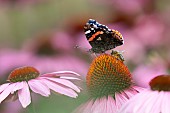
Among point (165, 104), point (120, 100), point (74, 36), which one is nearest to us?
point (165, 104)

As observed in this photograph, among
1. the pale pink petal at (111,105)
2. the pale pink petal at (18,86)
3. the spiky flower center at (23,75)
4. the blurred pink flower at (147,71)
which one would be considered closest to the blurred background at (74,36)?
the blurred pink flower at (147,71)

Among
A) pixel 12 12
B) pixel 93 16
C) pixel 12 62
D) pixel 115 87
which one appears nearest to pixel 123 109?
pixel 115 87

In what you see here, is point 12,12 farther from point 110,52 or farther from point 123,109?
point 123,109

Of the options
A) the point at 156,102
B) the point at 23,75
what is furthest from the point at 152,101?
the point at 23,75

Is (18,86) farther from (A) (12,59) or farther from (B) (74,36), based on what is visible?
(B) (74,36)

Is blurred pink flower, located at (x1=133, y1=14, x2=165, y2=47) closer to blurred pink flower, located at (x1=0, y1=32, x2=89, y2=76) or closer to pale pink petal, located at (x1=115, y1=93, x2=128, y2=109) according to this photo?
blurred pink flower, located at (x1=0, y1=32, x2=89, y2=76)

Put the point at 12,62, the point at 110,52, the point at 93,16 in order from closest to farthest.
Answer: the point at 110,52 < the point at 12,62 < the point at 93,16

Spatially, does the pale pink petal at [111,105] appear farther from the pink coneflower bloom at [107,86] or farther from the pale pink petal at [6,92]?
the pale pink petal at [6,92]
